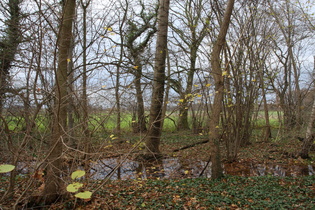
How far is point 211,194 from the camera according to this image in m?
4.72

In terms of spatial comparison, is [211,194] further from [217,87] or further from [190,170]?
[190,170]

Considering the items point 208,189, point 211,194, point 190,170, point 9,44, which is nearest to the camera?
point 211,194

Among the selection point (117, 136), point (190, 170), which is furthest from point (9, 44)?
point (190, 170)

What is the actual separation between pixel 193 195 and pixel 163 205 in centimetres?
73

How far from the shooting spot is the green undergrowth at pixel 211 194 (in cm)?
422

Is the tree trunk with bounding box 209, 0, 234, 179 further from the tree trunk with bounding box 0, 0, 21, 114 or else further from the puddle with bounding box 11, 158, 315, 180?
the tree trunk with bounding box 0, 0, 21, 114

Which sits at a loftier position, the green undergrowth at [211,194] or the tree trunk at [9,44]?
the tree trunk at [9,44]

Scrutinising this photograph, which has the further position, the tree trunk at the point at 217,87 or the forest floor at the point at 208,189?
the tree trunk at the point at 217,87

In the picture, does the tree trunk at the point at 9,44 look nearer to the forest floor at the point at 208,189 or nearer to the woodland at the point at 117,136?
the woodland at the point at 117,136

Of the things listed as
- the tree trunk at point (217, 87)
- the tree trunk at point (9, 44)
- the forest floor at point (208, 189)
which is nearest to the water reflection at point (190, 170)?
the forest floor at point (208, 189)

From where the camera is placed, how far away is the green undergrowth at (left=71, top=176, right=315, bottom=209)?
422cm

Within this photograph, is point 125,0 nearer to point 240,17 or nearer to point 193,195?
point 240,17

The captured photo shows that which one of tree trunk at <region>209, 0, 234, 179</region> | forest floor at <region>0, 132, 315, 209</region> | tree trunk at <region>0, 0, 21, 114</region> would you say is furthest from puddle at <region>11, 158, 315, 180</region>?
tree trunk at <region>0, 0, 21, 114</region>

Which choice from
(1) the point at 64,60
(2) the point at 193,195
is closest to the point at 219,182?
(2) the point at 193,195
